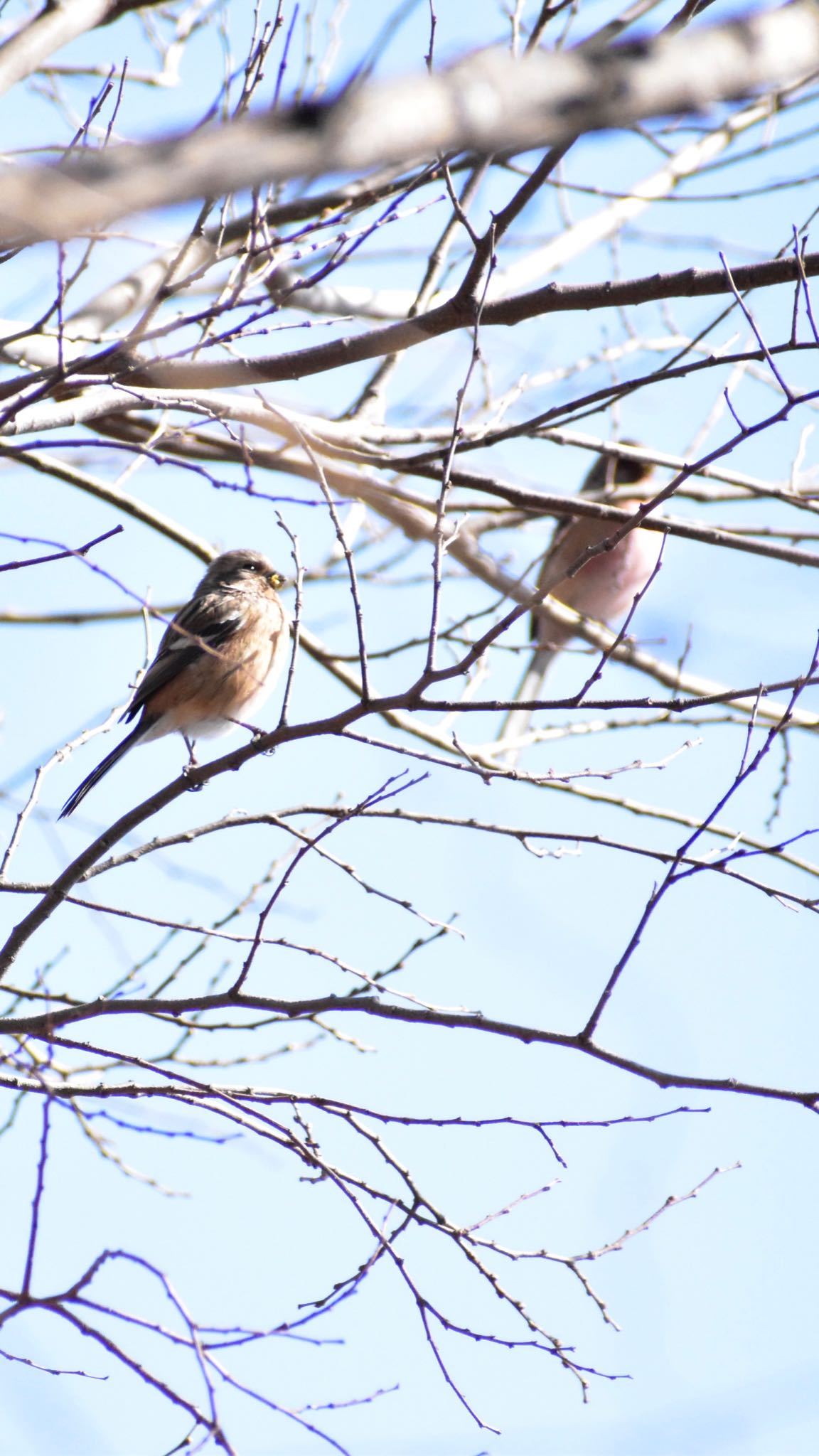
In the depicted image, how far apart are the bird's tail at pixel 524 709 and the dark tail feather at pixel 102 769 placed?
148 cm

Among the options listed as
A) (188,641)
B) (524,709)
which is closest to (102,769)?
(188,641)

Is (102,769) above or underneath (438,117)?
above

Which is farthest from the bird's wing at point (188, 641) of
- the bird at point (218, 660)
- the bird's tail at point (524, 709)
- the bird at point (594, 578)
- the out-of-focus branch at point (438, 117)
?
the out-of-focus branch at point (438, 117)

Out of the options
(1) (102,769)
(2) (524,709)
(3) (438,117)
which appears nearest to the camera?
(3) (438,117)

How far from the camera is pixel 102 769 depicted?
517cm

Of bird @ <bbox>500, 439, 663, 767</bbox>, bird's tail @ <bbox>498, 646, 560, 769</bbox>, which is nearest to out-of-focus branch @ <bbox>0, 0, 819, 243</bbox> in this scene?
bird's tail @ <bbox>498, 646, 560, 769</bbox>

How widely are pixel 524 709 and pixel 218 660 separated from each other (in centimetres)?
324

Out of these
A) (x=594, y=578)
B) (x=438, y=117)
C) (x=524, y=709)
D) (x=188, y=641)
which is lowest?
(x=438, y=117)

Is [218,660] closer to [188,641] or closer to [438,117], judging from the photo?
[188,641]

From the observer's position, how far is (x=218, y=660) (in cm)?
584

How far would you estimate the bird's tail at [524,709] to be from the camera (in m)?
5.34

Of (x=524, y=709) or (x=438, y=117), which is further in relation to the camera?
(x=524, y=709)

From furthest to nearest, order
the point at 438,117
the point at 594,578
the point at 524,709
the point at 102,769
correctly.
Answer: the point at 594,578, the point at 102,769, the point at 524,709, the point at 438,117

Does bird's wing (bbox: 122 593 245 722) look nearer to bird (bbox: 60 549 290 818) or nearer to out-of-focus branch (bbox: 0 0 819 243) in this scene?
bird (bbox: 60 549 290 818)
